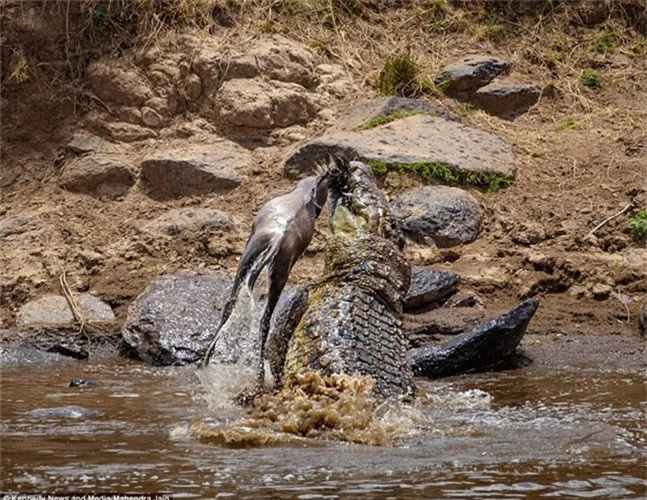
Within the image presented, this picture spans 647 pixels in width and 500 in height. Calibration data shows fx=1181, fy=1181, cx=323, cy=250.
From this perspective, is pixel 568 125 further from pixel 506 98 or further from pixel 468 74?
pixel 468 74

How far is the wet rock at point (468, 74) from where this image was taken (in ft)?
33.7

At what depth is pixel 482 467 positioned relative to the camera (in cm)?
418

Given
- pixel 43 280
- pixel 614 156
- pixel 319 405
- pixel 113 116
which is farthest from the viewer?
pixel 113 116

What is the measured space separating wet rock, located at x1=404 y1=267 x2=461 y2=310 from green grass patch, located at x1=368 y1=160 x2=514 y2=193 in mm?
1307

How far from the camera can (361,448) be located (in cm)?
449

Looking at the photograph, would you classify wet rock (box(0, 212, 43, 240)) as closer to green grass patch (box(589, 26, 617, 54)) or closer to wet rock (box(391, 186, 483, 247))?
wet rock (box(391, 186, 483, 247))

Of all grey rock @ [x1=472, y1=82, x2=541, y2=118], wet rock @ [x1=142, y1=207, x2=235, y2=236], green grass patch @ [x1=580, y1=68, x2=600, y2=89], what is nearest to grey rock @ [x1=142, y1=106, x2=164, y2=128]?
wet rock @ [x1=142, y1=207, x2=235, y2=236]

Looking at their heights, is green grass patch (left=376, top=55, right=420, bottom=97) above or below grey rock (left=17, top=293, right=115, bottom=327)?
above

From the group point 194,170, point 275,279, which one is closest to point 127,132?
point 194,170

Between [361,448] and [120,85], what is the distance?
20.9 ft

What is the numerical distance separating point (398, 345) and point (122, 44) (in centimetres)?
582

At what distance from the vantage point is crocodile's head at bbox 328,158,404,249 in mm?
5809

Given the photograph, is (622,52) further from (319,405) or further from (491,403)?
(319,405)

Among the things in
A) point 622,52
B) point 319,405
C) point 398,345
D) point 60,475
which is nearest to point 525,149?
point 622,52
